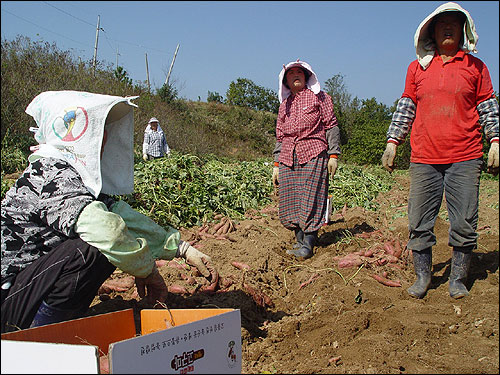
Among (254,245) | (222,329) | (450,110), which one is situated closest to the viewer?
(222,329)

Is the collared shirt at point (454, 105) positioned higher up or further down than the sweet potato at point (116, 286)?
higher up

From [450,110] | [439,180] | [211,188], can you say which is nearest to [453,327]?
[439,180]

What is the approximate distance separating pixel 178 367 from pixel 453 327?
5.41 ft

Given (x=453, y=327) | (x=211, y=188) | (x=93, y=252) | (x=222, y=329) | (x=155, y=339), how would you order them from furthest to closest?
(x=211, y=188), (x=453, y=327), (x=93, y=252), (x=222, y=329), (x=155, y=339)

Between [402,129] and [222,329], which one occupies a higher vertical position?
[402,129]

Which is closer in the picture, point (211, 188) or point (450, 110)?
point (450, 110)

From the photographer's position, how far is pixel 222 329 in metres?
1.75

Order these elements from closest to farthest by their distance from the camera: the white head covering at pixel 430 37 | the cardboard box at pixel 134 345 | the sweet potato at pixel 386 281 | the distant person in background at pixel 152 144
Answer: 1. the cardboard box at pixel 134 345
2. the white head covering at pixel 430 37
3. the sweet potato at pixel 386 281
4. the distant person in background at pixel 152 144

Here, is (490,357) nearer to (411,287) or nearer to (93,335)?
(411,287)

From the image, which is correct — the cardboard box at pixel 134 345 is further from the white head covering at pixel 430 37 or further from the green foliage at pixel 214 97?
the green foliage at pixel 214 97

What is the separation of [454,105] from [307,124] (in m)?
1.42

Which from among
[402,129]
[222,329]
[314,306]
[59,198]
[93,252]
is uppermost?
[402,129]

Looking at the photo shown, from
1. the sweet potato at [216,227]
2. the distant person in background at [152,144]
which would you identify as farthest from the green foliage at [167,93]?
the sweet potato at [216,227]

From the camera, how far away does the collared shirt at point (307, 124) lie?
404cm
